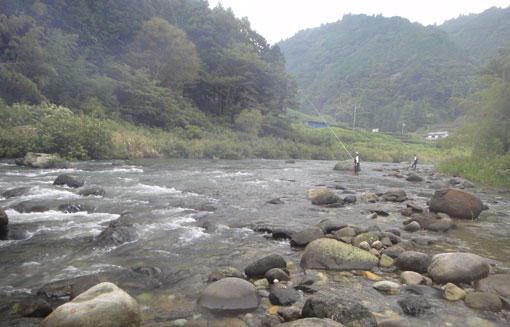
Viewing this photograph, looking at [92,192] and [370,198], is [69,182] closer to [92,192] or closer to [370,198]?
[92,192]

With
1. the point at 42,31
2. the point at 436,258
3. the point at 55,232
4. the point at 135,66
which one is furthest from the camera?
the point at 135,66

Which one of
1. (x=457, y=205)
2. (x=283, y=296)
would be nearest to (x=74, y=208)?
(x=283, y=296)

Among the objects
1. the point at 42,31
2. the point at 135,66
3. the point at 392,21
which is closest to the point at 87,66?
the point at 42,31

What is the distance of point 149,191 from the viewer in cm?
1225

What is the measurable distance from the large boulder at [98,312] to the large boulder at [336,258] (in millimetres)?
2878

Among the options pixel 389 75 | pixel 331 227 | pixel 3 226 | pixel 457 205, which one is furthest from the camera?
pixel 389 75

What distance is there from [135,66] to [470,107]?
43854 mm

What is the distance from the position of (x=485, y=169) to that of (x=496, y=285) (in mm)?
17851

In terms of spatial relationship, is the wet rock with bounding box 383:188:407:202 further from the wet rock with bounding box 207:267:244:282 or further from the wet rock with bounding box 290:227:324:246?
the wet rock with bounding box 207:267:244:282

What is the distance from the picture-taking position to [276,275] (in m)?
4.66

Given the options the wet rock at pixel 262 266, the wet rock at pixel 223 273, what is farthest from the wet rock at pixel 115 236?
the wet rock at pixel 262 266

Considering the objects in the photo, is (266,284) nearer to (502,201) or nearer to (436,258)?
(436,258)

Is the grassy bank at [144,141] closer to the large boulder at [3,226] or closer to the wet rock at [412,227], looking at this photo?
the large boulder at [3,226]

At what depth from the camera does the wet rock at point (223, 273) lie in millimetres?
4742
